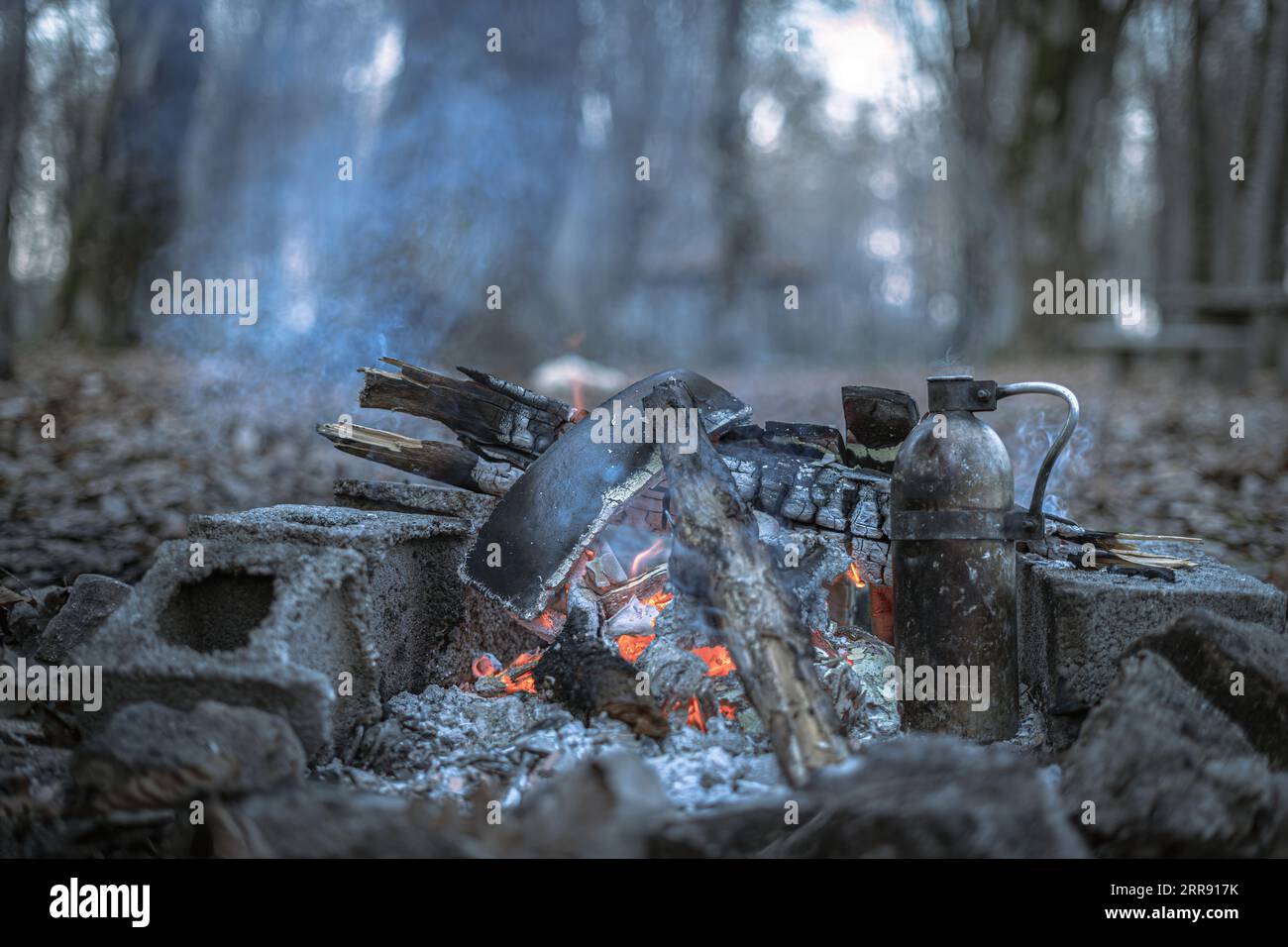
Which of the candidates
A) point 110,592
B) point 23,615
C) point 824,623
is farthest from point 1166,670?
point 23,615

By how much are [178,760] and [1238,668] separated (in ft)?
9.20

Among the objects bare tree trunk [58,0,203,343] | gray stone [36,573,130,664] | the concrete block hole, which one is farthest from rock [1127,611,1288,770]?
bare tree trunk [58,0,203,343]

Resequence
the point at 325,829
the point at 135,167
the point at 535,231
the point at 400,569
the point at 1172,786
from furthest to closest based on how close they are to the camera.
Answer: the point at 535,231 < the point at 135,167 < the point at 400,569 < the point at 1172,786 < the point at 325,829

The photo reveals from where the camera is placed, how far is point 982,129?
683 inches

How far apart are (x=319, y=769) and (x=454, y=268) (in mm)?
7583

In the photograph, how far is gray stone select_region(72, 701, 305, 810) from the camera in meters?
2.39

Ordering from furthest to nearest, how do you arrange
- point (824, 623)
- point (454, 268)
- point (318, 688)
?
point (454, 268) < point (824, 623) < point (318, 688)

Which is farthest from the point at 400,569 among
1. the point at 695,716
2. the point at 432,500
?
the point at 695,716

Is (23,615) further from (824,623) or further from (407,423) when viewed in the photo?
(824,623)

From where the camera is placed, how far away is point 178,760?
2393 millimetres

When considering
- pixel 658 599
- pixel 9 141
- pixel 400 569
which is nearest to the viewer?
pixel 400 569

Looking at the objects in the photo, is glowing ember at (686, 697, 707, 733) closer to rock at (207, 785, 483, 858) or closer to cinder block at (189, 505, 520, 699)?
cinder block at (189, 505, 520, 699)

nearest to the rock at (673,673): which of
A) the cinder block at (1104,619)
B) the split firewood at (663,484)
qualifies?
the split firewood at (663,484)

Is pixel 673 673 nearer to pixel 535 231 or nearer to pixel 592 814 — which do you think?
pixel 592 814
